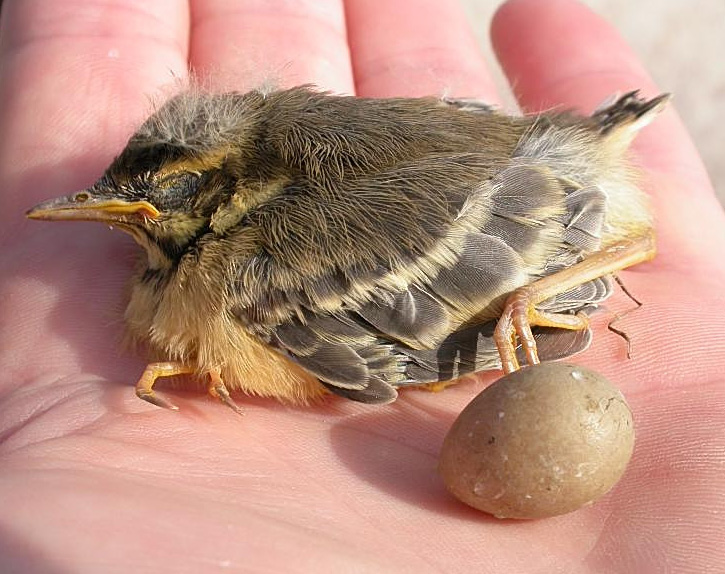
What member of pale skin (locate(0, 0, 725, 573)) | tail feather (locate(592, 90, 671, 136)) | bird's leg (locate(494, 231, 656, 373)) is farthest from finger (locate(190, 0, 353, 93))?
bird's leg (locate(494, 231, 656, 373))

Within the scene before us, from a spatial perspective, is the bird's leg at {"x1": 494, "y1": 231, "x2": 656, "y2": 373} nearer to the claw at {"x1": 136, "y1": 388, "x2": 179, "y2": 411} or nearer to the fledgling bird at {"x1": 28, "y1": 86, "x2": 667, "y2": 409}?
the fledgling bird at {"x1": 28, "y1": 86, "x2": 667, "y2": 409}

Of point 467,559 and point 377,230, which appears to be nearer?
point 467,559

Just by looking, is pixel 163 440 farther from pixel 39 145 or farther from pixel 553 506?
pixel 39 145

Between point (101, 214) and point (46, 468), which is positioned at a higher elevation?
point (101, 214)

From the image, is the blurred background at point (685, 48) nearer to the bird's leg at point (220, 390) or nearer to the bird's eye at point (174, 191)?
the bird's eye at point (174, 191)

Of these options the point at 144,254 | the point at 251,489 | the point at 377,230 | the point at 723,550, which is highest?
the point at 377,230

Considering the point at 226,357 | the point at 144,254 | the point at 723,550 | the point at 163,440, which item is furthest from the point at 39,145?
the point at 723,550

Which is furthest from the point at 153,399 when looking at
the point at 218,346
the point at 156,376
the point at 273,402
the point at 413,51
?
the point at 413,51
